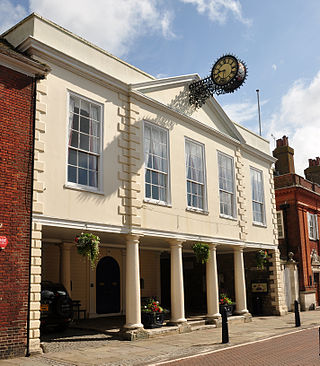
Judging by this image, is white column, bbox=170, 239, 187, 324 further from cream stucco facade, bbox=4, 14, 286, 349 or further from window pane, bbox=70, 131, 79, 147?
window pane, bbox=70, 131, 79, 147

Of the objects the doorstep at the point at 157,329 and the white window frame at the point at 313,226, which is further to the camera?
the white window frame at the point at 313,226

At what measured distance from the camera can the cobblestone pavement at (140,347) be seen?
9.61 m

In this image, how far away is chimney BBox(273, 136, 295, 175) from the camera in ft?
95.7

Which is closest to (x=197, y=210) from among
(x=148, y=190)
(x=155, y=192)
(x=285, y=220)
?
(x=155, y=192)

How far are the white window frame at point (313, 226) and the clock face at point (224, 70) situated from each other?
47.4 feet

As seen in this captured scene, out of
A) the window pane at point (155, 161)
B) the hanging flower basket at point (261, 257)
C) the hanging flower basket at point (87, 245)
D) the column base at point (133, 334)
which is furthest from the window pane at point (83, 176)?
the hanging flower basket at point (261, 257)

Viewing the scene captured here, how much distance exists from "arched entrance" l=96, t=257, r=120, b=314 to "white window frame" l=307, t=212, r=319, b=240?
47.1 ft

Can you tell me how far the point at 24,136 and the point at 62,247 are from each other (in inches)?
238

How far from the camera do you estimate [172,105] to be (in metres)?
15.8

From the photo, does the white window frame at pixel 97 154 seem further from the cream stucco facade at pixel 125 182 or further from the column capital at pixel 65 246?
the column capital at pixel 65 246

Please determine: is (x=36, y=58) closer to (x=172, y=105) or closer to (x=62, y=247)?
(x=172, y=105)

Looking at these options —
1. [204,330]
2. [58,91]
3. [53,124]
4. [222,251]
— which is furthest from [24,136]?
[222,251]

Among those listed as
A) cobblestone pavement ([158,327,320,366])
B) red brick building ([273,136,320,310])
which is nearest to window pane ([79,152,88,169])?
cobblestone pavement ([158,327,320,366])

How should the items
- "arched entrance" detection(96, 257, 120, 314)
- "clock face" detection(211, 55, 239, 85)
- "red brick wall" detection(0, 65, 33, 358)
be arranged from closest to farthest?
"red brick wall" detection(0, 65, 33, 358) → "clock face" detection(211, 55, 239, 85) → "arched entrance" detection(96, 257, 120, 314)
